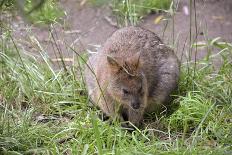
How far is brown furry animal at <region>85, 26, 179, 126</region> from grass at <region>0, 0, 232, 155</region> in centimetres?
19

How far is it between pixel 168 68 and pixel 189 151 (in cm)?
158

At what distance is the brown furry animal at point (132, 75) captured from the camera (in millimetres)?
5059

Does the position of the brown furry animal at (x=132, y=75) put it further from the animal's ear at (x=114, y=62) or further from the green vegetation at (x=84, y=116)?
the green vegetation at (x=84, y=116)

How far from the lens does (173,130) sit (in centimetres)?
504

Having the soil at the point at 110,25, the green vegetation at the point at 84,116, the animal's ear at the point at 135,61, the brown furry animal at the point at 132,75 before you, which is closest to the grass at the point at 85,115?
the green vegetation at the point at 84,116

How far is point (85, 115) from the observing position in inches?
207

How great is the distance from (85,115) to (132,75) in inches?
26.2

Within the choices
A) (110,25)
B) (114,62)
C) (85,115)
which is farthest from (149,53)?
(110,25)

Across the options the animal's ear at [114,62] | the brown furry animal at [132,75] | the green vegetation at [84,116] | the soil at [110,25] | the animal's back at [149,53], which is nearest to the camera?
the green vegetation at [84,116]

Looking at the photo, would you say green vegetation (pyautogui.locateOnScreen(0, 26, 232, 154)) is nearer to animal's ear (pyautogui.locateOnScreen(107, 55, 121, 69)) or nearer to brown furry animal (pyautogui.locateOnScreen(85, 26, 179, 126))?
brown furry animal (pyautogui.locateOnScreen(85, 26, 179, 126))

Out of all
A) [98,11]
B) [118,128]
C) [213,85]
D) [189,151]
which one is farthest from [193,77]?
[98,11]

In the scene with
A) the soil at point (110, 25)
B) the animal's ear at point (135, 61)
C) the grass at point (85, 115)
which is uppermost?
the animal's ear at point (135, 61)

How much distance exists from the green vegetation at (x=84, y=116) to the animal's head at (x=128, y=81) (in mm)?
305

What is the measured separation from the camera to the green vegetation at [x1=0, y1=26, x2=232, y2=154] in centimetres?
449
